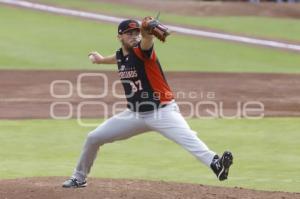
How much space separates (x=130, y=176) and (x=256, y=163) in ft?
6.29

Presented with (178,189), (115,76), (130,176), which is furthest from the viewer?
(115,76)

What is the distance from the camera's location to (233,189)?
8797 millimetres

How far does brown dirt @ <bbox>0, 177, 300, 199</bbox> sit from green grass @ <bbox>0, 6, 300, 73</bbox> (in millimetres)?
11849

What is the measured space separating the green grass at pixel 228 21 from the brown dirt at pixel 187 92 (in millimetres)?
7011

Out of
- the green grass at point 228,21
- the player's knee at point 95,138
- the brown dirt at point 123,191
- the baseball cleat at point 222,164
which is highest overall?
the green grass at point 228,21

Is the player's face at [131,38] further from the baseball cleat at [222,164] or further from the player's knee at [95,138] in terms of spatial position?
the baseball cleat at [222,164]

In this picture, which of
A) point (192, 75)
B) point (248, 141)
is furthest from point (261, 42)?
point (248, 141)

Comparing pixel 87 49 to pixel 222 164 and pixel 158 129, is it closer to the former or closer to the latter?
pixel 158 129

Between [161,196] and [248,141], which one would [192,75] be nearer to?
[248,141]

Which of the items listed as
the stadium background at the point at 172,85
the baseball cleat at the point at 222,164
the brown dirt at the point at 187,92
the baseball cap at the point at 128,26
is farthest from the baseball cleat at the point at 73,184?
the brown dirt at the point at 187,92

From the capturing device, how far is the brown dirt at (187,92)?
15.5 m

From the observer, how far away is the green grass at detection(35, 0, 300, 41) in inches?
1064

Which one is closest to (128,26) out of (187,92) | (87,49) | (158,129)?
(158,129)

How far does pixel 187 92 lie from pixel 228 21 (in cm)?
1164
